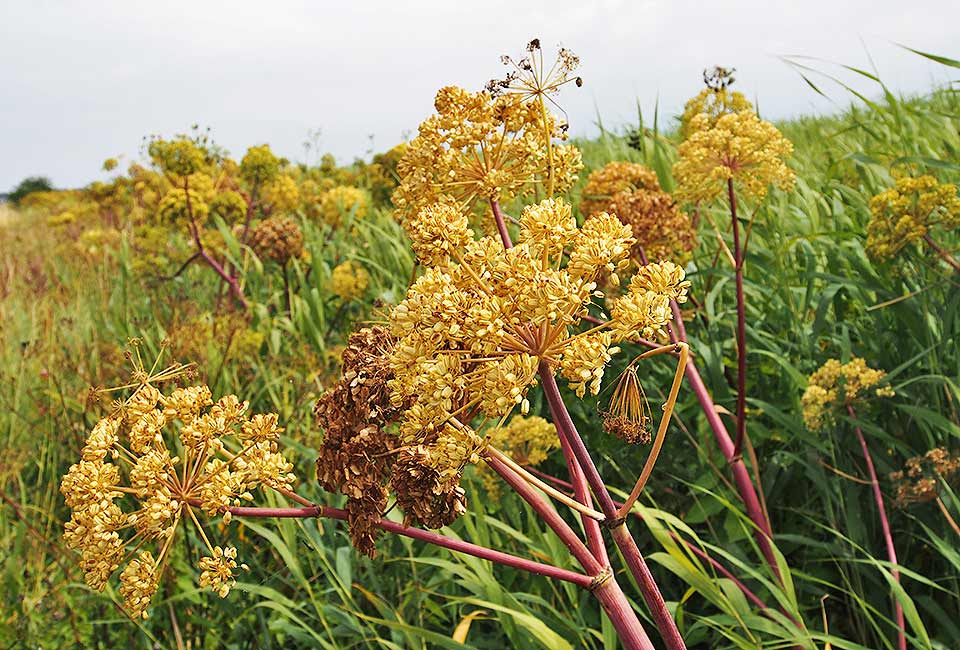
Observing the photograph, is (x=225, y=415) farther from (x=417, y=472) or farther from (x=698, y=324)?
(x=698, y=324)

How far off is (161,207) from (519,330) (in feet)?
17.0

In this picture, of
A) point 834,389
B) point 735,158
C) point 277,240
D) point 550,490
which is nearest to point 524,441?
Answer: point 834,389

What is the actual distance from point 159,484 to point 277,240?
4.00m

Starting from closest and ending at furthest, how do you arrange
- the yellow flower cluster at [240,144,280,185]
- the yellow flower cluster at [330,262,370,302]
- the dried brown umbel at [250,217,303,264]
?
the yellow flower cluster at [330,262,370,302] < the dried brown umbel at [250,217,303,264] < the yellow flower cluster at [240,144,280,185]

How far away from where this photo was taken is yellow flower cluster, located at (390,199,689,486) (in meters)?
1.12

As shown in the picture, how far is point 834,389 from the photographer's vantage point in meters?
2.59

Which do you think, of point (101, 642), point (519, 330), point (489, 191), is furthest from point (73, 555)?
point (519, 330)

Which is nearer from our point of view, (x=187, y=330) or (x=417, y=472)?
(x=417, y=472)

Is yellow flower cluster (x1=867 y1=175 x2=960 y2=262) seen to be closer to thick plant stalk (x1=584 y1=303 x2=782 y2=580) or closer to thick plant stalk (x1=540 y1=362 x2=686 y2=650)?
thick plant stalk (x1=584 y1=303 x2=782 y2=580)

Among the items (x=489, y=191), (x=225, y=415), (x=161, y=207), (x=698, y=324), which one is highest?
(x=161, y=207)

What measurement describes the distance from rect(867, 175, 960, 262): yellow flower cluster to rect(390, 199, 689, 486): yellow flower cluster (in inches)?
74.9

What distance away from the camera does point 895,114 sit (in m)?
3.95

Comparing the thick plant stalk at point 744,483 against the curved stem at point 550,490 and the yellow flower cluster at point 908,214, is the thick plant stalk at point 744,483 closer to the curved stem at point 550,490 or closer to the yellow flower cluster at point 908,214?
the yellow flower cluster at point 908,214

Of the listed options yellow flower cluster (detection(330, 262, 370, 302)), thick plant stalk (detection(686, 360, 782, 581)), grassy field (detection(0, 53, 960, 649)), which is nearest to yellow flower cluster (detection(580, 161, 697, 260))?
grassy field (detection(0, 53, 960, 649))
